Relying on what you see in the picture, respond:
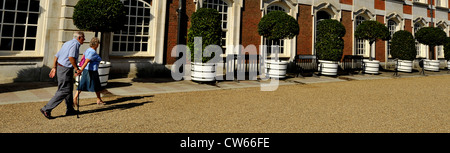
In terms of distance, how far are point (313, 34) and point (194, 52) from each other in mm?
8068

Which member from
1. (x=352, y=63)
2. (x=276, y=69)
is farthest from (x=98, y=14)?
(x=352, y=63)

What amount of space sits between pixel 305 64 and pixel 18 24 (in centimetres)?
1139

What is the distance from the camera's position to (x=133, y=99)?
627 cm

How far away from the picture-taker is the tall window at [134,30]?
1013 centimetres

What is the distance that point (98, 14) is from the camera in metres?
7.22

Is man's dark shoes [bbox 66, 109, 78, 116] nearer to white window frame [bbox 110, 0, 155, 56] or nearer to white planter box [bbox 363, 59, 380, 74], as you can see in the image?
white window frame [bbox 110, 0, 155, 56]

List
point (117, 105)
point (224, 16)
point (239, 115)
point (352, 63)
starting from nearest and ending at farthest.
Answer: point (239, 115) < point (117, 105) < point (224, 16) < point (352, 63)

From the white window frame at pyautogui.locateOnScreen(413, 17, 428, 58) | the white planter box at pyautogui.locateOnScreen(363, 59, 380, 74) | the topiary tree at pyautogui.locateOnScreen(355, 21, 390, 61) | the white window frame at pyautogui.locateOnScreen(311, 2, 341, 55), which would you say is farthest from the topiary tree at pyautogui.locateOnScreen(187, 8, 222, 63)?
the white window frame at pyautogui.locateOnScreen(413, 17, 428, 58)

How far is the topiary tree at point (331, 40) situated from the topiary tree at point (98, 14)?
28.9ft

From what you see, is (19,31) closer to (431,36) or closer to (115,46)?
(115,46)

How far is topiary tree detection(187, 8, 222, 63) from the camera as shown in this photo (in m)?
9.27

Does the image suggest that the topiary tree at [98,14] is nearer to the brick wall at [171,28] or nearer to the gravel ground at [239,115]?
the gravel ground at [239,115]

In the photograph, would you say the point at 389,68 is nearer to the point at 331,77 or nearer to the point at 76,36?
the point at 331,77
